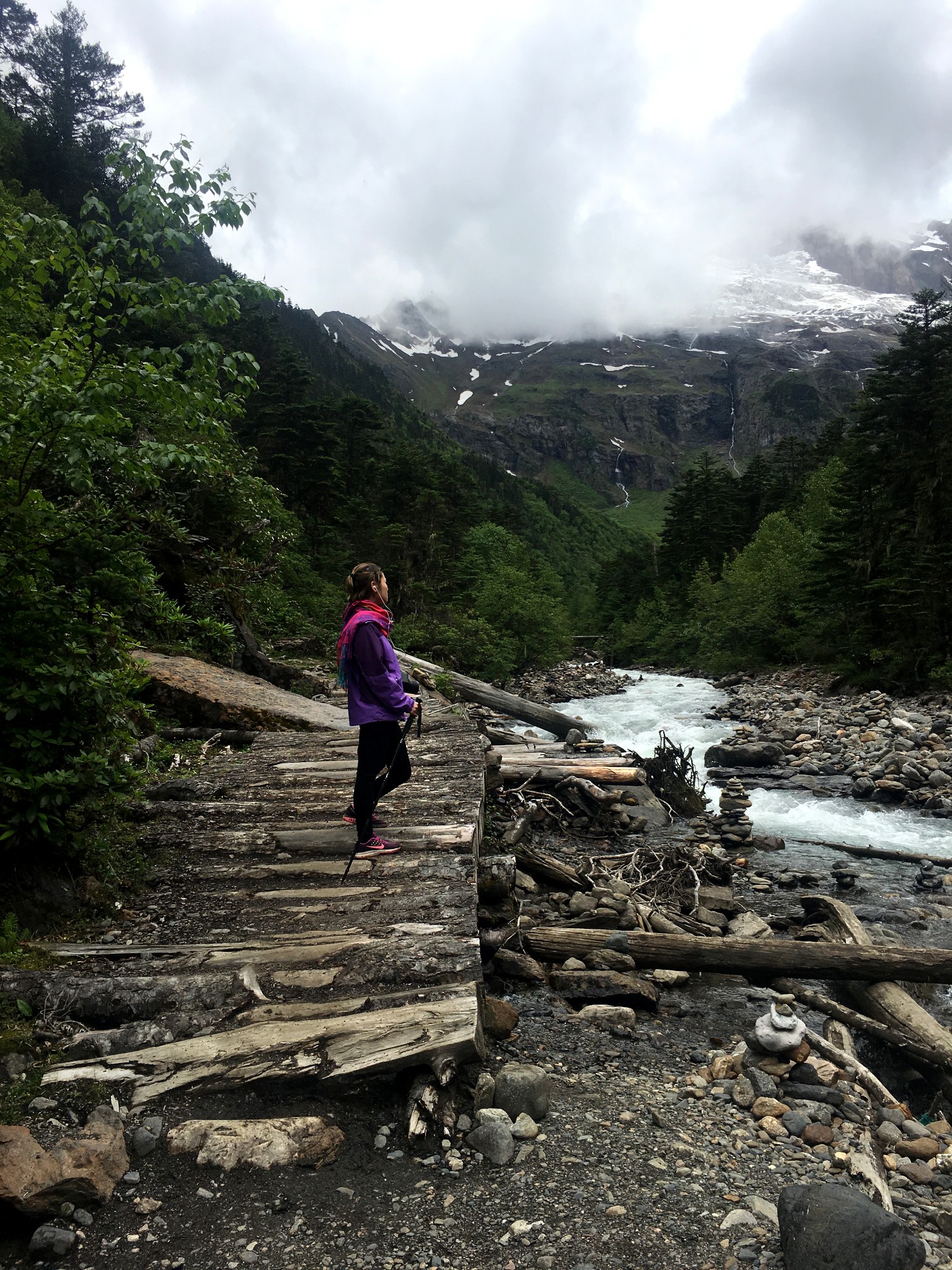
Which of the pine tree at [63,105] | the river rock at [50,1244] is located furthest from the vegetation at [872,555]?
the pine tree at [63,105]

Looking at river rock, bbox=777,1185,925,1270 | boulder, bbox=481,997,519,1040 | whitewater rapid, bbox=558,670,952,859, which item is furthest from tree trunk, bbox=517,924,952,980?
whitewater rapid, bbox=558,670,952,859

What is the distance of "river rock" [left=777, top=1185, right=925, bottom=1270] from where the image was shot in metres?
2.53

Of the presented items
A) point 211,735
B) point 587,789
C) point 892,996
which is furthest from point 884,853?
point 211,735

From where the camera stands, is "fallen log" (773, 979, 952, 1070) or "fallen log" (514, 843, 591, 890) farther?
"fallen log" (514, 843, 591, 890)

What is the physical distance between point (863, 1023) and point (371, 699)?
181 inches

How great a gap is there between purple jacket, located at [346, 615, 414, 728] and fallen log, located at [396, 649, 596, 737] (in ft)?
35.8

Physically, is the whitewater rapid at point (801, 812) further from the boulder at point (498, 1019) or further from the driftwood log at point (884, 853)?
the boulder at point (498, 1019)

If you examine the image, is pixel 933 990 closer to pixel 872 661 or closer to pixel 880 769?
pixel 880 769

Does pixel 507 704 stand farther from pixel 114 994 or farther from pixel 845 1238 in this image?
pixel 845 1238

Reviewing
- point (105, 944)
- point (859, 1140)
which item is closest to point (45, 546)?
point (105, 944)

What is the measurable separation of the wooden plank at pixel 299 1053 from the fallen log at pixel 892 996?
3.64 metres

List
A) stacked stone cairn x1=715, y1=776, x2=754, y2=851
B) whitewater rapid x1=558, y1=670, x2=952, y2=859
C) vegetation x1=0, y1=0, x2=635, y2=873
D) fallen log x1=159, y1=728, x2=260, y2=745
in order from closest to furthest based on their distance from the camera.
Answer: vegetation x1=0, y1=0, x2=635, y2=873 < fallen log x1=159, y1=728, x2=260, y2=745 < stacked stone cairn x1=715, y1=776, x2=754, y2=851 < whitewater rapid x1=558, y1=670, x2=952, y2=859

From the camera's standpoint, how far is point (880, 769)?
48.1 ft

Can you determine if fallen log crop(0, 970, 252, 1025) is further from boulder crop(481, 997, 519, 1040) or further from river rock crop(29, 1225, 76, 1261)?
boulder crop(481, 997, 519, 1040)
